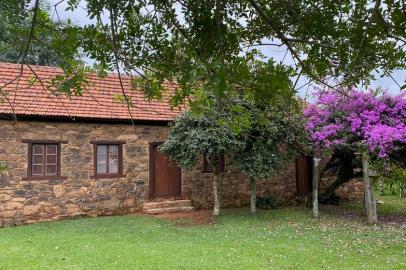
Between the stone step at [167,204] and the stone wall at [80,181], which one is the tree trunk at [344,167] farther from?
the stone step at [167,204]

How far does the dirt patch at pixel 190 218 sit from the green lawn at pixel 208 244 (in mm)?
356

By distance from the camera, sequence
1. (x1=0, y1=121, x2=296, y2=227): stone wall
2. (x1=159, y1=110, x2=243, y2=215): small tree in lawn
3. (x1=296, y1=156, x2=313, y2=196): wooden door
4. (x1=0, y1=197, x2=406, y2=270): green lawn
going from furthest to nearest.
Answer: (x1=296, y1=156, x2=313, y2=196): wooden door
(x1=0, y1=121, x2=296, y2=227): stone wall
(x1=159, y1=110, x2=243, y2=215): small tree in lawn
(x1=0, y1=197, x2=406, y2=270): green lawn

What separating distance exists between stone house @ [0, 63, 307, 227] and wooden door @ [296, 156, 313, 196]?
9.40 feet

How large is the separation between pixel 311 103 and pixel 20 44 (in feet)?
31.0

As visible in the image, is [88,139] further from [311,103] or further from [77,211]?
[311,103]

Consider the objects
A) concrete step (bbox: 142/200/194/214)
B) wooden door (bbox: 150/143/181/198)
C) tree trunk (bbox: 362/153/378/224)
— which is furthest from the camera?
wooden door (bbox: 150/143/181/198)

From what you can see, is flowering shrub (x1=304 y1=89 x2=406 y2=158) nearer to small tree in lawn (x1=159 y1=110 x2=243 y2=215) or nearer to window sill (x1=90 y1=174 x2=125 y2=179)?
small tree in lawn (x1=159 y1=110 x2=243 y2=215)

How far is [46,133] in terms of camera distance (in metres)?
11.0

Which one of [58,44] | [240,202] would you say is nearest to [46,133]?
[240,202]

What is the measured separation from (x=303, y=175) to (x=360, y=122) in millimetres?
5768

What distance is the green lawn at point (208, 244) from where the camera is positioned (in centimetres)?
637

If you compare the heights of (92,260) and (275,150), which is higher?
(275,150)

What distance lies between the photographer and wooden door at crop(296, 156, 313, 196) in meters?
15.2

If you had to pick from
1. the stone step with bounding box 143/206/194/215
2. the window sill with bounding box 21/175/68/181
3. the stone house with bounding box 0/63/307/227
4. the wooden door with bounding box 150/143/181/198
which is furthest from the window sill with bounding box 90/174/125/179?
the stone step with bounding box 143/206/194/215
